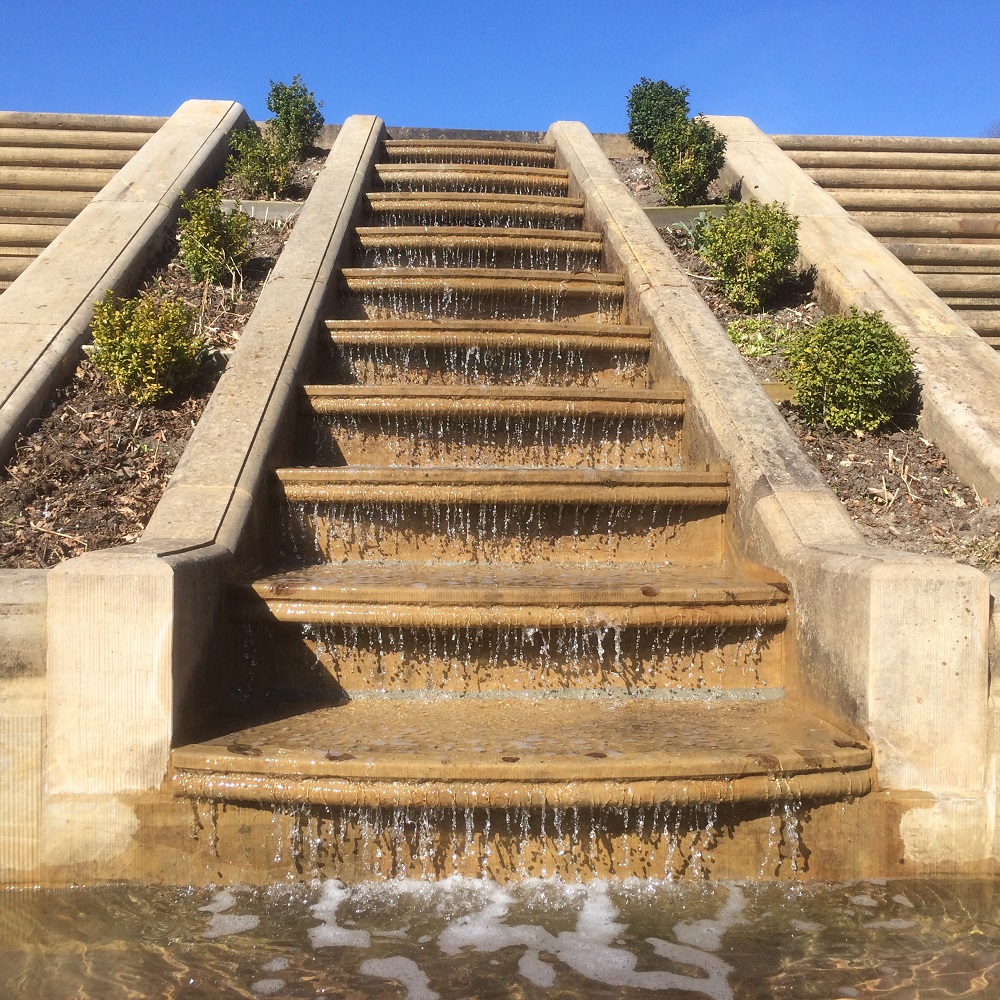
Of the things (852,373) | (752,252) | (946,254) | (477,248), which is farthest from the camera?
(946,254)

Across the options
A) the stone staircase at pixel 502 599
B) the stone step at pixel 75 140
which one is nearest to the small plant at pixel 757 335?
the stone staircase at pixel 502 599

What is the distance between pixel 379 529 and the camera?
4.40 metres

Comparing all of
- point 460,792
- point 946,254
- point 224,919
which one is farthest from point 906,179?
point 224,919

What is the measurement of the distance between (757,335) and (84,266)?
180 inches

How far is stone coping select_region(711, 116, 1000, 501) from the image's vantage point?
5.03 m

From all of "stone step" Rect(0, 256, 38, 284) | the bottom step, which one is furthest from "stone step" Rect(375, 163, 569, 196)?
the bottom step

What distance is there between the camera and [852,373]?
525 cm

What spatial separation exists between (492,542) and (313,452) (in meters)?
1.27

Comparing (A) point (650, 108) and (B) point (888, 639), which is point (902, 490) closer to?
(B) point (888, 639)

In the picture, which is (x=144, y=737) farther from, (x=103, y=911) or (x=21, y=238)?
(x=21, y=238)

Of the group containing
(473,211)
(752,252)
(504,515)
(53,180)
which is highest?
(53,180)

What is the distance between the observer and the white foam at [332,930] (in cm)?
262

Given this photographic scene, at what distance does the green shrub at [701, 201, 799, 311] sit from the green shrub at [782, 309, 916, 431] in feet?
3.84

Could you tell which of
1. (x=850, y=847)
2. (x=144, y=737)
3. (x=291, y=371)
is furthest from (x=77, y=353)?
(x=850, y=847)
